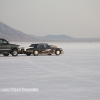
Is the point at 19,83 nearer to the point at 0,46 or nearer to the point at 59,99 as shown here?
the point at 59,99

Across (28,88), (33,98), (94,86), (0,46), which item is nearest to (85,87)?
(94,86)

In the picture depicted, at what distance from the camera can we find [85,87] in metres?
13.0

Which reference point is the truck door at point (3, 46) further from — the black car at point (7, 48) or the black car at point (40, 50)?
the black car at point (40, 50)

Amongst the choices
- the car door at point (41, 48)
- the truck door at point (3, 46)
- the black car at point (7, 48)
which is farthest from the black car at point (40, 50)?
the truck door at point (3, 46)

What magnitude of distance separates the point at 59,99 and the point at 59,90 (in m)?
1.81

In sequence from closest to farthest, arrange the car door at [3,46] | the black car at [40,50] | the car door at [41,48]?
1. the car door at [3,46]
2. the black car at [40,50]
3. the car door at [41,48]

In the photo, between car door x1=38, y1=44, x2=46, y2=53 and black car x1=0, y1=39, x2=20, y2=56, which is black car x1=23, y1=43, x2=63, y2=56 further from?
black car x1=0, y1=39, x2=20, y2=56

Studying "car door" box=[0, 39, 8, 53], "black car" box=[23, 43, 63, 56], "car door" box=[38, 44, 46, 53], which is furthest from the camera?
"car door" box=[38, 44, 46, 53]

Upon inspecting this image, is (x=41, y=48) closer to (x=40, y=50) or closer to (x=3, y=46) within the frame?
(x=40, y=50)

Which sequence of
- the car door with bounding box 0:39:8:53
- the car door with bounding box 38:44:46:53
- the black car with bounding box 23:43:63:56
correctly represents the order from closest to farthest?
1. the car door with bounding box 0:39:8:53
2. the black car with bounding box 23:43:63:56
3. the car door with bounding box 38:44:46:53

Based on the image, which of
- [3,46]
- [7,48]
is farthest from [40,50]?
[3,46]

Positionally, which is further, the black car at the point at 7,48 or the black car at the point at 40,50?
the black car at the point at 40,50

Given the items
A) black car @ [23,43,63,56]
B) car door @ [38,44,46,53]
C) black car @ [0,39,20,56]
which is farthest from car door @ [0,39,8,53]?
car door @ [38,44,46,53]

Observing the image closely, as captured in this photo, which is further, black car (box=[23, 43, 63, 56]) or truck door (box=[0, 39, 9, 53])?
black car (box=[23, 43, 63, 56])
